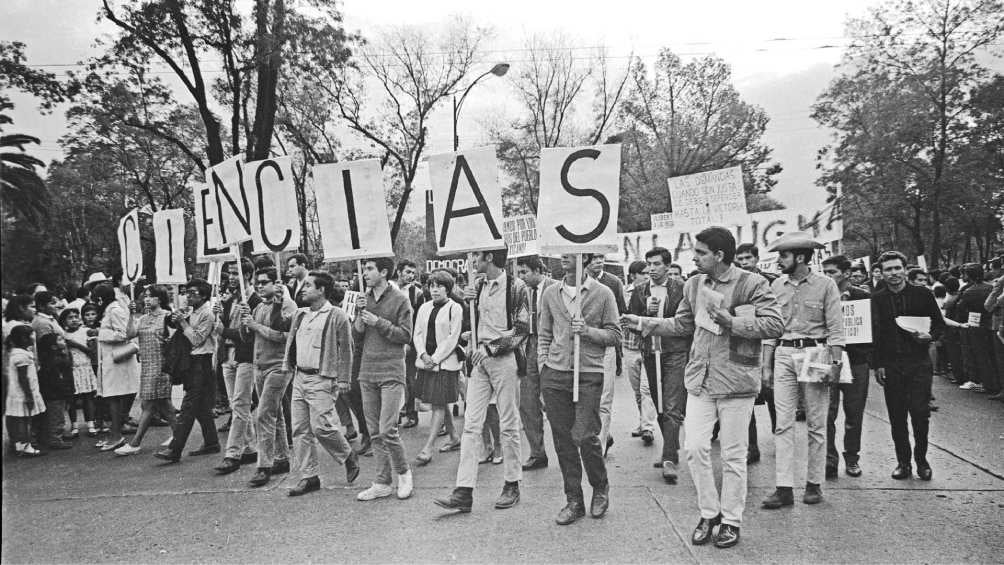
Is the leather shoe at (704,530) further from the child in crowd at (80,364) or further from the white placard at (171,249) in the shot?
the child in crowd at (80,364)

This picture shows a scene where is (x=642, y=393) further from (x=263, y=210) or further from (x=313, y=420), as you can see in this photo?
(x=263, y=210)

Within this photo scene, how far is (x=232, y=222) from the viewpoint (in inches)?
258

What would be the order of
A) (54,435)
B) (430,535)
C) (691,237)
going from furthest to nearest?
(691,237) < (54,435) < (430,535)

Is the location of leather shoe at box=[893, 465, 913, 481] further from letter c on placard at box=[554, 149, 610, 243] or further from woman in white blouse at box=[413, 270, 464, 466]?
woman in white blouse at box=[413, 270, 464, 466]

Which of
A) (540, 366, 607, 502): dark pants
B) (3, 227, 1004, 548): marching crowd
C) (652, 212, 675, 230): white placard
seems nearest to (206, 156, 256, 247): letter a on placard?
(3, 227, 1004, 548): marching crowd

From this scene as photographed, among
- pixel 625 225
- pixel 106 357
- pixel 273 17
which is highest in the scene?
pixel 273 17

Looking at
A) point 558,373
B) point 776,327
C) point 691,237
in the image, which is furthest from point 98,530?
point 691,237

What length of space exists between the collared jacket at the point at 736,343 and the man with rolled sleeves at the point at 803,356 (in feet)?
3.20

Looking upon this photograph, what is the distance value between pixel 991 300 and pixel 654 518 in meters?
7.43

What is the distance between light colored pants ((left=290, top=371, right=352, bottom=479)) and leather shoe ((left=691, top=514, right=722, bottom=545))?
9.76ft

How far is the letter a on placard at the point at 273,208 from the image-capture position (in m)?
6.16

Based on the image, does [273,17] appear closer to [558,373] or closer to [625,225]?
[558,373]

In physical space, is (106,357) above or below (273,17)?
below

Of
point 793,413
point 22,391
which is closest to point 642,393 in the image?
point 793,413
